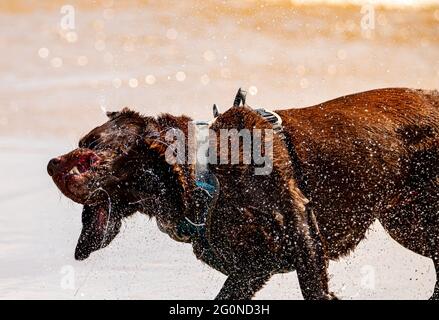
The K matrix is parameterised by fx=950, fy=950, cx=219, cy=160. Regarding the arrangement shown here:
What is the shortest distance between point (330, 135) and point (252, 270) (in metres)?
1.12

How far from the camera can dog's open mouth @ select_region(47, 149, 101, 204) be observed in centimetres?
587

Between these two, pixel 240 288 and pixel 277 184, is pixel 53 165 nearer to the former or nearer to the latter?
pixel 277 184

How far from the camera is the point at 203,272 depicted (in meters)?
8.16

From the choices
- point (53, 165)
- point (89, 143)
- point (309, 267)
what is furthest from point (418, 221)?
point (53, 165)

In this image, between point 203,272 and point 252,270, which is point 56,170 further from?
point 203,272

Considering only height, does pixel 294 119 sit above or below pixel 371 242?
above

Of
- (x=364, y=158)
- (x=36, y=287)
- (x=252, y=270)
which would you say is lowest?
(x=36, y=287)

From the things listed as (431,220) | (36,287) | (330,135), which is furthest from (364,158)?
(36,287)

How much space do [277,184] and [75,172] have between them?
139cm

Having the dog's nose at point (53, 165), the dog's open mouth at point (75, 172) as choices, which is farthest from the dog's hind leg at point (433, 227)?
the dog's nose at point (53, 165)

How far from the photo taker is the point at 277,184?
254 inches

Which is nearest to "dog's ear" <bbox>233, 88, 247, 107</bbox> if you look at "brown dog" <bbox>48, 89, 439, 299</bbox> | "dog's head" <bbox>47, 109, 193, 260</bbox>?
"brown dog" <bbox>48, 89, 439, 299</bbox>

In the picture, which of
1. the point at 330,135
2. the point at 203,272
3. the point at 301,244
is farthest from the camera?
the point at 203,272

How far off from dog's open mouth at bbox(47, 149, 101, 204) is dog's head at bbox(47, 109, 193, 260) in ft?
0.04
